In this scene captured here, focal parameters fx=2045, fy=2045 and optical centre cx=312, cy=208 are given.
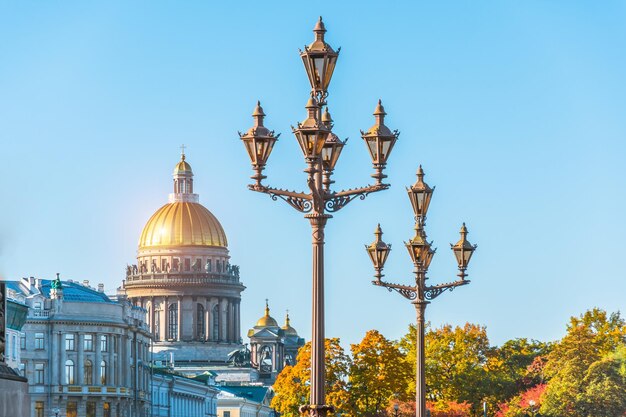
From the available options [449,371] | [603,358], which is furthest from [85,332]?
[603,358]

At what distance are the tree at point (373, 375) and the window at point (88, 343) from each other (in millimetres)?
54820

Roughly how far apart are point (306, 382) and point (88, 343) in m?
49.3

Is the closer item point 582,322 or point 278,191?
point 278,191

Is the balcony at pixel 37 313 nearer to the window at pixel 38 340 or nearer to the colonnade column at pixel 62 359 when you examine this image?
the window at pixel 38 340

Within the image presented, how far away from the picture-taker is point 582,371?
128 meters

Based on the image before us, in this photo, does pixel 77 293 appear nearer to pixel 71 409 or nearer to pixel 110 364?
pixel 110 364

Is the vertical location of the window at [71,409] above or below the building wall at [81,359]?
below

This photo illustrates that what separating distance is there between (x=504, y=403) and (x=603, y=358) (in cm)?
1804

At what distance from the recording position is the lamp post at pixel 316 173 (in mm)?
29812

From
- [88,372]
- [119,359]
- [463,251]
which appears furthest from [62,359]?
[463,251]

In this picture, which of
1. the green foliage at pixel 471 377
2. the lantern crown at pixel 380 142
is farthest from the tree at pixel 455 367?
the lantern crown at pixel 380 142

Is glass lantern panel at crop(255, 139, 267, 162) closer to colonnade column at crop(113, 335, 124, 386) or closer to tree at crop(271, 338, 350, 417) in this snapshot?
tree at crop(271, 338, 350, 417)

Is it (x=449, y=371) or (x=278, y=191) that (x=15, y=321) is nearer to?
(x=449, y=371)

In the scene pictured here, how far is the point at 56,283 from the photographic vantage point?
163 metres
